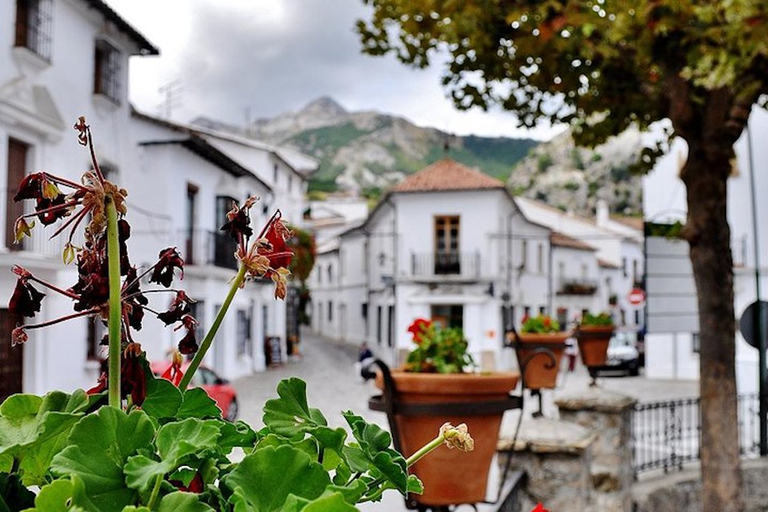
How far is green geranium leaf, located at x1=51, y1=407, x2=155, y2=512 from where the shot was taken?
0.46m

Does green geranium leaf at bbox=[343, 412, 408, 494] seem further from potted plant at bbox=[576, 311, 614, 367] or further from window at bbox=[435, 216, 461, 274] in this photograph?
window at bbox=[435, 216, 461, 274]

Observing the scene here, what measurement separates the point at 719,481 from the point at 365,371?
9.30 ft

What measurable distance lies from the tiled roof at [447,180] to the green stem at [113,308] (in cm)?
2613

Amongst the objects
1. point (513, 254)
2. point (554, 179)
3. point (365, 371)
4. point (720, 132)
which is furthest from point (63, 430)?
point (554, 179)

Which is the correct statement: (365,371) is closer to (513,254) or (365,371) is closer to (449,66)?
(449,66)

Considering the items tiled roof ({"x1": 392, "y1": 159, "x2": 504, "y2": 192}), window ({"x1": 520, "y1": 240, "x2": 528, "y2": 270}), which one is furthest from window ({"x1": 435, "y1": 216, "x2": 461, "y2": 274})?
window ({"x1": 520, "y1": 240, "x2": 528, "y2": 270})

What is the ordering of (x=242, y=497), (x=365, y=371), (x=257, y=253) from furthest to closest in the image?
1. (x=365, y=371)
2. (x=257, y=253)
3. (x=242, y=497)

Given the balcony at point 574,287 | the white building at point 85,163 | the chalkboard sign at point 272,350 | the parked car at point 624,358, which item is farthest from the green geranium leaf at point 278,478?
the balcony at point 574,287

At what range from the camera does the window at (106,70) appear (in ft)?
42.3

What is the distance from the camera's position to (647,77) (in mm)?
4688

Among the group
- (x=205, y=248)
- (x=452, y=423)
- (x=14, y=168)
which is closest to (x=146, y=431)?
(x=452, y=423)

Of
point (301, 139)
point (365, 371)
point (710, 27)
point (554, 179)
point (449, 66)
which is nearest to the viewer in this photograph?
point (365, 371)

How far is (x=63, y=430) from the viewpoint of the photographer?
1.72ft

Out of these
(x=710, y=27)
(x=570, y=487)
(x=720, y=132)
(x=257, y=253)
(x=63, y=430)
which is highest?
(x=710, y=27)
